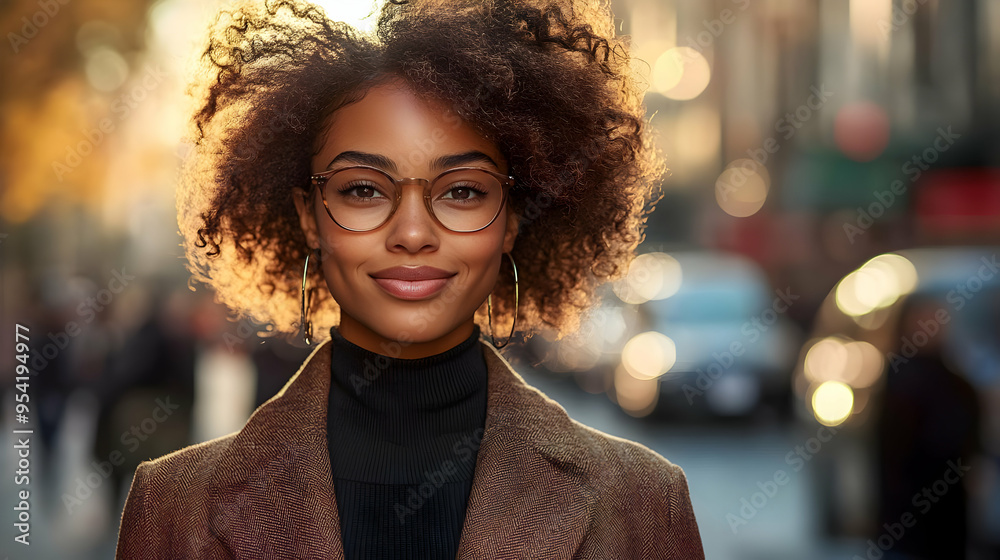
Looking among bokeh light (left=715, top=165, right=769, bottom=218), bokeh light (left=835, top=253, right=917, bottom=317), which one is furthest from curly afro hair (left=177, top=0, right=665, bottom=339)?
bokeh light (left=715, top=165, right=769, bottom=218)

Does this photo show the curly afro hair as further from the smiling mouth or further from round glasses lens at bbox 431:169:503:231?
the smiling mouth

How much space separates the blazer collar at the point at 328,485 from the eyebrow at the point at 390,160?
0.56 metres

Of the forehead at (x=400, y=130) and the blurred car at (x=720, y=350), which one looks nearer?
the forehead at (x=400, y=130)

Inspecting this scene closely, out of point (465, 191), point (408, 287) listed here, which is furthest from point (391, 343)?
point (465, 191)

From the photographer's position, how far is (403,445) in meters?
2.39

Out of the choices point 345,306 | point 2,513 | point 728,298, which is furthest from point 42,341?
point 728,298

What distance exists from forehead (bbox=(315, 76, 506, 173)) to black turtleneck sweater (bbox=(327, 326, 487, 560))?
507 mm

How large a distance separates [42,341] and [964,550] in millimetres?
7631

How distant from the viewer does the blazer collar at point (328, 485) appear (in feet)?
7.35

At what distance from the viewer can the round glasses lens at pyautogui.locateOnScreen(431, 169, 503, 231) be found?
230 centimetres

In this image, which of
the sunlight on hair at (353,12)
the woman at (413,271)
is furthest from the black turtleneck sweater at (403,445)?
the sunlight on hair at (353,12)

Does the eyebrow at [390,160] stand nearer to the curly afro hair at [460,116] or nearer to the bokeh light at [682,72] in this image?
the curly afro hair at [460,116]

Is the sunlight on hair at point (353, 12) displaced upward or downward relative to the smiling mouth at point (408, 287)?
upward

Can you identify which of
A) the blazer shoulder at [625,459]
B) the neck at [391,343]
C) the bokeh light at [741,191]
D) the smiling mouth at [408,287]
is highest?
the bokeh light at [741,191]
